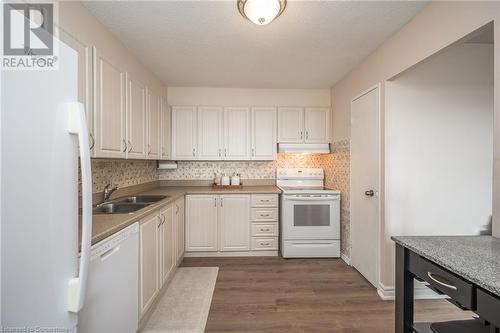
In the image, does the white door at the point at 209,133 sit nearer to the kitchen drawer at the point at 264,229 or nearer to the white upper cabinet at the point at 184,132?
the white upper cabinet at the point at 184,132

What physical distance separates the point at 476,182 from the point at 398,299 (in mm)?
1711

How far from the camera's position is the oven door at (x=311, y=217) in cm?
322

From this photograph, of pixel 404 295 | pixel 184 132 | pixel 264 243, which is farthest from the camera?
pixel 184 132

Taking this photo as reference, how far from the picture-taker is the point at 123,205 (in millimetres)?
2301

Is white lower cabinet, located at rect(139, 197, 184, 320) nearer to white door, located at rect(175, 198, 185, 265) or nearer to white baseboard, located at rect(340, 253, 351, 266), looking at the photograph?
white door, located at rect(175, 198, 185, 265)

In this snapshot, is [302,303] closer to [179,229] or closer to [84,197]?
[179,229]

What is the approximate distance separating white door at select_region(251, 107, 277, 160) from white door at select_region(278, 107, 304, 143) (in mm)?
123

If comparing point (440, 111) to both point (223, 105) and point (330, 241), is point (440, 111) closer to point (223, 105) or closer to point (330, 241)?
point (330, 241)

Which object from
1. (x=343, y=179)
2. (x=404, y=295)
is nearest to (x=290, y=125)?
(x=343, y=179)

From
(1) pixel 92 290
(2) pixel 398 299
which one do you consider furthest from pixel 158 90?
(2) pixel 398 299

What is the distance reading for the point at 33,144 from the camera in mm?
709

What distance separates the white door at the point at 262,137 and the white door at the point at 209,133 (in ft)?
1.67

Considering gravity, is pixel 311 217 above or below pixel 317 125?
below

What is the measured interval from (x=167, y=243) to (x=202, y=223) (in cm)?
85
